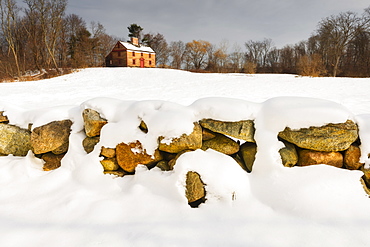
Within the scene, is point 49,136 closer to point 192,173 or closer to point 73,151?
point 73,151

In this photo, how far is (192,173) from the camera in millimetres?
2061

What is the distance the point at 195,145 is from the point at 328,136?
147 centimetres

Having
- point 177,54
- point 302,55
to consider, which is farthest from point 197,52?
point 302,55

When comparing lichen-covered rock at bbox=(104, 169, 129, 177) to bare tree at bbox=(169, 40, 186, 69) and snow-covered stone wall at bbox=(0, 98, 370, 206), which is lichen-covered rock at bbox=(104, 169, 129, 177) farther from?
bare tree at bbox=(169, 40, 186, 69)

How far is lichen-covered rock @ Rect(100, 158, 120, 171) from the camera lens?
8.01ft

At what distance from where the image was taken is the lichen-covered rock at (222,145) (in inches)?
91.0

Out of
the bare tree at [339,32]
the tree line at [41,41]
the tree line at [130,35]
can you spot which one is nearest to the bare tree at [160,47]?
the tree line at [130,35]

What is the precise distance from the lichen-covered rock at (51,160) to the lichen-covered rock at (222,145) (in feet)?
6.97

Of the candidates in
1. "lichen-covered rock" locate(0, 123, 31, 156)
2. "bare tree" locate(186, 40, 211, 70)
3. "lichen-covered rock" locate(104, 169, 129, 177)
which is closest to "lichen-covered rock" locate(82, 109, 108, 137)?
"lichen-covered rock" locate(104, 169, 129, 177)

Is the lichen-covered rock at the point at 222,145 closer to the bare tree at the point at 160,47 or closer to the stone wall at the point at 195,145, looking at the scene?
the stone wall at the point at 195,145

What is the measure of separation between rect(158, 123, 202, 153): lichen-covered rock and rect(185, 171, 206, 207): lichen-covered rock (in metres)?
0.35

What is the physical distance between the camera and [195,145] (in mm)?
2201

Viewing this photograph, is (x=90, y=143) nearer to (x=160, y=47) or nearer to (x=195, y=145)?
(x=195, y=145)

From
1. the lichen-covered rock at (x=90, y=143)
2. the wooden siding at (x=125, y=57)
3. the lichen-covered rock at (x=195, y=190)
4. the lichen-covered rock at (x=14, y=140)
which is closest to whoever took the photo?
the lichen-covered rock at (x=195, y=190)
